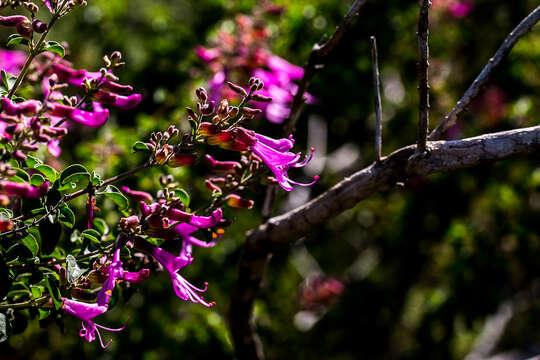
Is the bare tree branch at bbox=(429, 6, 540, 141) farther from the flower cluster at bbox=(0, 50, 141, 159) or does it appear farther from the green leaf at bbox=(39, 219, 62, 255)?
the green leaf at bbox=(39, 219, 62, 255)

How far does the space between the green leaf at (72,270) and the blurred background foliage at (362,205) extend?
1069mm

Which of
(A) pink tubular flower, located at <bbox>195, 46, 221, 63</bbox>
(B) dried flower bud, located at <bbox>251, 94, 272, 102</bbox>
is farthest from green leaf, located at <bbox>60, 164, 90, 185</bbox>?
(A) pink tubular flower, located at <bbox>195, 46, 221, 63</bbox>

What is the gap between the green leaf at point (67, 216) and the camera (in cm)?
132

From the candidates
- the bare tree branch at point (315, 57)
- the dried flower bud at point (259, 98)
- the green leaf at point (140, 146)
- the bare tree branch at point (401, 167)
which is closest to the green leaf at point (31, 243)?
the green leaf at point (140, 146)

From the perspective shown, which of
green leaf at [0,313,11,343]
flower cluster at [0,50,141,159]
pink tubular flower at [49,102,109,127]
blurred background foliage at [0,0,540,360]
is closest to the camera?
flower cluster at [0,50,141,159]

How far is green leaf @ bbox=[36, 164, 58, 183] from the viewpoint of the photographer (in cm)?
130

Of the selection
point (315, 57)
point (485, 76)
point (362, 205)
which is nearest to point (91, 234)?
point (315, 57)

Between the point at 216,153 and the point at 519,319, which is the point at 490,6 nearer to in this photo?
the point at 519,319

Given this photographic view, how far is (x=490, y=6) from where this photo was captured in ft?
14.3

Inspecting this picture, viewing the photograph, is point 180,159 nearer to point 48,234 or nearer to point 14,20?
point 48,234

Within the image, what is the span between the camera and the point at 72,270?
1.30 metres

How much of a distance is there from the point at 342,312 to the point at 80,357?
1793 mm

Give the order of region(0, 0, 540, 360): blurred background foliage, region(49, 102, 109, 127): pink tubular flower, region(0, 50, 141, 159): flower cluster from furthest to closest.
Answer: region(0, 0, 540, 360): blurred background foliage → region(49, 102, 109, 127): pink tubular flower → region(0, 50, 141, 159): flower cluster

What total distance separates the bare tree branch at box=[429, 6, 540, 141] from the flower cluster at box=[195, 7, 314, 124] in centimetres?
114
